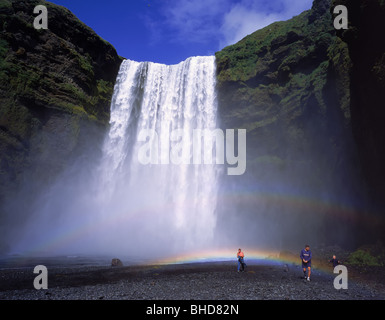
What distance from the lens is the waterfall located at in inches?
1320

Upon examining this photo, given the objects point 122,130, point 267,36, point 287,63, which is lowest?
point 122,130

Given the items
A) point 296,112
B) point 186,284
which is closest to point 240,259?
point 186,284

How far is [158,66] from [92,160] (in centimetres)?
1811

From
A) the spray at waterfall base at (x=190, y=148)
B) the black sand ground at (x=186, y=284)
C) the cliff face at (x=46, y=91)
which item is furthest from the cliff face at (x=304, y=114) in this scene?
the cliff face at (x=46, y=91)

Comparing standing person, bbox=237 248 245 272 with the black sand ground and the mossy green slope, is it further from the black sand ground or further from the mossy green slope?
the mossy green slope

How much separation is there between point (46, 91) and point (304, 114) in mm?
30153

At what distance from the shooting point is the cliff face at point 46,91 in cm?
2673

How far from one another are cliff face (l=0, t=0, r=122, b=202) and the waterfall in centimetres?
369

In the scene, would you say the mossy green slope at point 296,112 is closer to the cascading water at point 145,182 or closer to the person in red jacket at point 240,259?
the cascading water at point 145,182

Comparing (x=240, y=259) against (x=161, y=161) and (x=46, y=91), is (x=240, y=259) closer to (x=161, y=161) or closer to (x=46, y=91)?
(x=161, y=161)

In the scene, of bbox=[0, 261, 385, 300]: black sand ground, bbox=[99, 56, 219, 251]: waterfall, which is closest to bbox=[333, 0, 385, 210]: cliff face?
bbox=[0, 261, 385, 300]: black sand ground

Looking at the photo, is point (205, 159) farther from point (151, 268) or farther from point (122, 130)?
point (151, 268)

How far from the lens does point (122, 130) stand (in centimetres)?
3741

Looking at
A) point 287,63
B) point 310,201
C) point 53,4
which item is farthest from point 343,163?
point 53,4
